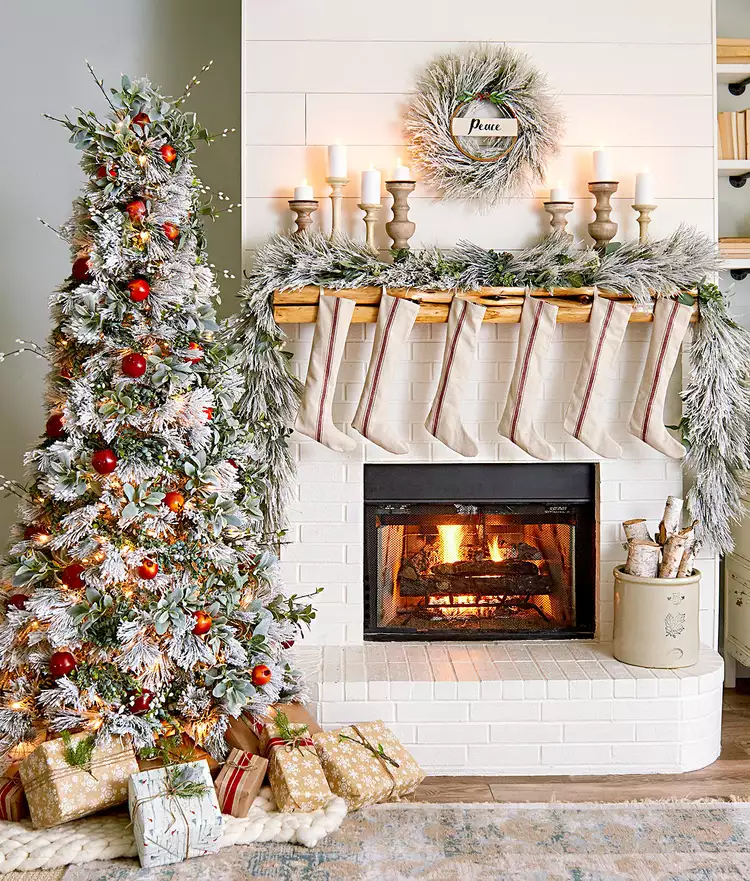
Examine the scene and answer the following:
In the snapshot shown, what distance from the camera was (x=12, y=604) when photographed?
7.70ft

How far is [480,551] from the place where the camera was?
2977 millimetres

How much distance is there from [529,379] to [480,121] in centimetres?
81

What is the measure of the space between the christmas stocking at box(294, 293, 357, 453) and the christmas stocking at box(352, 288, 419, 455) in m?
0.08

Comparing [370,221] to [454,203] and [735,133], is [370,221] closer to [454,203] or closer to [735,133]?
[454,203]

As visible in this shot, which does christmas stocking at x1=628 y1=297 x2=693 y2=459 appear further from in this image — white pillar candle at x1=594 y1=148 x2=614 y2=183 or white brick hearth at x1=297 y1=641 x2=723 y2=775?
white brick hearth at x1=297 y1=641 x2=723 y2=775

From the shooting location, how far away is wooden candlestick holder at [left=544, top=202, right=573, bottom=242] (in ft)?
9.06

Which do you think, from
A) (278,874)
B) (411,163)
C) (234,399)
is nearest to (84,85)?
(411,163)

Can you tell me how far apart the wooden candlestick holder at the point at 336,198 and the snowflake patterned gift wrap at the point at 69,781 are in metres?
1.61

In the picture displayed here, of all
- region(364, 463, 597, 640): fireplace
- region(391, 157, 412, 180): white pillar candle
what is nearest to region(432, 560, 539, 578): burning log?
region(364, 463, 597, 640): fireplace

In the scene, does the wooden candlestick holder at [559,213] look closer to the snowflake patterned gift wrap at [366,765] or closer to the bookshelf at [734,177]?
the bookshelf at [734,177]

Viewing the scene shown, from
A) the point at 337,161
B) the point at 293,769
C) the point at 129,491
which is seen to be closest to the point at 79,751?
the point at 293,769

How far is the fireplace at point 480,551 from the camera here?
2924 mm

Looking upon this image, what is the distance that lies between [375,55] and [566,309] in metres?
1.01

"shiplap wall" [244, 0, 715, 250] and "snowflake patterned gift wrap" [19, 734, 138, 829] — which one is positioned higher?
"shiplap wall" [244, 0, 715, 250]
